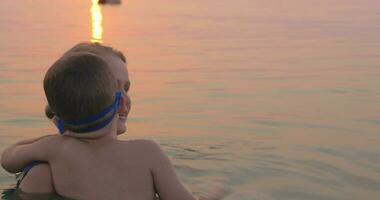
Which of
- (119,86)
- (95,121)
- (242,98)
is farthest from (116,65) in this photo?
(242,98)

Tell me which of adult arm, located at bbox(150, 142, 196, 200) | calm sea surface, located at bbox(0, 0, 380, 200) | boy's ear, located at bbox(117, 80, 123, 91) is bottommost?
calm sea surface, located at bbox(0, 0, 380, 200)

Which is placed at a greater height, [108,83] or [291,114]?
[108,83]

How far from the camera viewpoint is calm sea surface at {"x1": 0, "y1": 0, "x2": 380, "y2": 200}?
5.47 metres

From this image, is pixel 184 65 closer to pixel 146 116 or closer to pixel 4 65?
pixel 4 65

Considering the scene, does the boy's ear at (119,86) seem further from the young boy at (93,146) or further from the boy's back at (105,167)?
the boy's back at (105,167)

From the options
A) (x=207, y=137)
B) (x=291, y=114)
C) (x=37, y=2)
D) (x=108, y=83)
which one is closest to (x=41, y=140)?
(x=108, y=83)

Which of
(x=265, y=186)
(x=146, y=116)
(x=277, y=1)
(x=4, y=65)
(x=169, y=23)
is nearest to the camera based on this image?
(x=265, y=186)

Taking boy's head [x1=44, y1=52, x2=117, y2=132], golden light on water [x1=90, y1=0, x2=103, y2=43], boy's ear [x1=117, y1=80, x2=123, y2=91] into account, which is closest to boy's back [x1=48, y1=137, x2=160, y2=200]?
boy's head [x1=44, y1=52, x2=117, y2=132]

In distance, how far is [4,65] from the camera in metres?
11.1

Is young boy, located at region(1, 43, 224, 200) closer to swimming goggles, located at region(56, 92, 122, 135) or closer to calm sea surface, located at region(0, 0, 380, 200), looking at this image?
swimming goggles, located at region(56, 92, 122, 135)

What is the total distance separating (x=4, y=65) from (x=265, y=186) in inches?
272

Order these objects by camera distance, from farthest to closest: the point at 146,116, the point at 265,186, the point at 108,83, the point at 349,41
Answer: the point at 349,41 < the point at 146,116 < the point at 265,186 < the point at 108,83

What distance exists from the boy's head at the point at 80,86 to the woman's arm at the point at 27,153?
0.26m

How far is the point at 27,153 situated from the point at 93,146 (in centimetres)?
38
